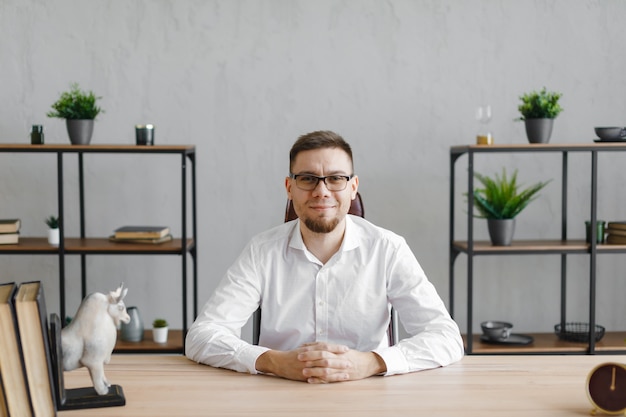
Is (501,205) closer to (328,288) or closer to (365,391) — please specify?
(328,288)

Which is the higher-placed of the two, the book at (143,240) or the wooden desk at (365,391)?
the book at (143,240)

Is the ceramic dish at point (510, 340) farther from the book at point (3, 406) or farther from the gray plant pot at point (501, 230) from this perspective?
the book at point (3, 406)

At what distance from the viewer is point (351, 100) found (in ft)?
12.7

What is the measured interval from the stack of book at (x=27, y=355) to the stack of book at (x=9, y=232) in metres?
2.26

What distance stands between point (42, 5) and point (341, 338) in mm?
2618

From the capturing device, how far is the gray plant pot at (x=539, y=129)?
357cm

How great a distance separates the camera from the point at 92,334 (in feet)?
4.89

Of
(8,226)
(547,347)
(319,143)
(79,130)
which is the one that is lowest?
(547,347)

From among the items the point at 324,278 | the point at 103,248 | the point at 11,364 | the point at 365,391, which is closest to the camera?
the point at 11,364

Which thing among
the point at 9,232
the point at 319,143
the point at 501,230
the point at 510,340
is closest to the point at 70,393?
the point at 319,143

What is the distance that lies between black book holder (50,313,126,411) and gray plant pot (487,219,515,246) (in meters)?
2.42

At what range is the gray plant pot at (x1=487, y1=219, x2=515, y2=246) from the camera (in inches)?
141

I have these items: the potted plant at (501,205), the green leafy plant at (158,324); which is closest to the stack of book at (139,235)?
the green leafy plant at (158,324)

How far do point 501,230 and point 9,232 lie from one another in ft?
7.92
